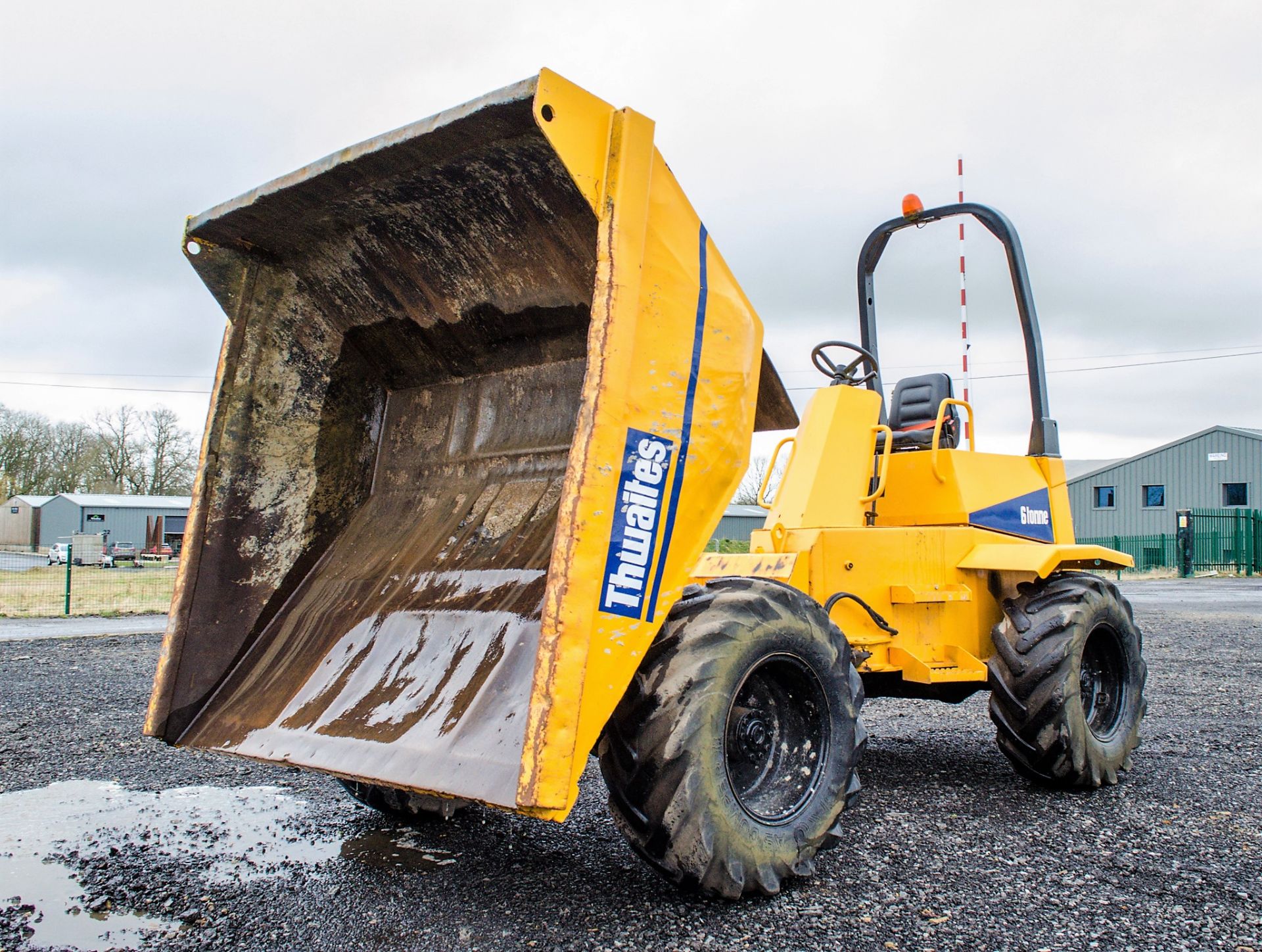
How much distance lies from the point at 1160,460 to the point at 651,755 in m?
40.0

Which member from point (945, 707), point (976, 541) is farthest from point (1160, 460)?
point (976, 541)

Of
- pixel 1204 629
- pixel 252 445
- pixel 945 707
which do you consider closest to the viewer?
pixel 252 445

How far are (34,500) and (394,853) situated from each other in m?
55.1

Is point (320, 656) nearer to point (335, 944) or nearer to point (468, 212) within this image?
point (335, 944)

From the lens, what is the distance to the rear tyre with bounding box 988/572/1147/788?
4492mm

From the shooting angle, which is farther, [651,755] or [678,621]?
[678,621]

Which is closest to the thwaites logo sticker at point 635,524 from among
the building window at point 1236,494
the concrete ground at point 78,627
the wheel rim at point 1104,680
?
the wheel rim at point 1104,680

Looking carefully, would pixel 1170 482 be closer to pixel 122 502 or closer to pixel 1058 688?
pixel 1058 688

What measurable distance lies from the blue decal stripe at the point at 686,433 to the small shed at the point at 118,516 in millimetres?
44868

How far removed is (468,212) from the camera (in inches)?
140

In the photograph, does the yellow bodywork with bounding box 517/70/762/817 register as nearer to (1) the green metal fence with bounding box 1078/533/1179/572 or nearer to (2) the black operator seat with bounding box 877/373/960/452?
(2) the black operator seat with bounding box 877/373/960/452

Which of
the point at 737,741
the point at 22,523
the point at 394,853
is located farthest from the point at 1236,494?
the point at 22,523

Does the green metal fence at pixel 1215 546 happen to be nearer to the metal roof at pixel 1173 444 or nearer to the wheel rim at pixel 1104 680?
the metal roof at pixel 1173 444

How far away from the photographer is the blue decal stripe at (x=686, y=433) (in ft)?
9.28
